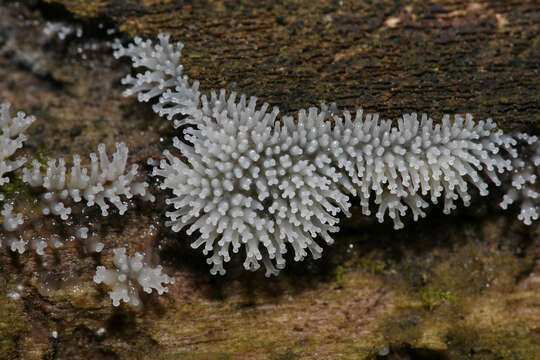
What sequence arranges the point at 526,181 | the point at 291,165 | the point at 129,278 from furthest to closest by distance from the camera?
the point at 526,181 < the point at 129,278 < the point at 291,165

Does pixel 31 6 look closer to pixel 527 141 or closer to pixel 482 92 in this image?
pixel 482 92

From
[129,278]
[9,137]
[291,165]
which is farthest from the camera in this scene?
[9,137]

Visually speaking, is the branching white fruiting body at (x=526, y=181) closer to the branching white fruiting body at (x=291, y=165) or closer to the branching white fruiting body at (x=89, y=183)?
the branching white fruiting body at (x=291, y=165)

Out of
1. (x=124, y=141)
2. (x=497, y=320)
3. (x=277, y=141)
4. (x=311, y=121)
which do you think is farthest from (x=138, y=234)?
(x=497, y=320)

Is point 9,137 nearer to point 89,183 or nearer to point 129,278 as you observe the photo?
point 89,183

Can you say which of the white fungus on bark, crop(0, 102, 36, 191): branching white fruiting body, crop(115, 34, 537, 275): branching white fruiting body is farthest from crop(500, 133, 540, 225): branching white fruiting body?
crop(0, 102, 36, 191): branching white fruiting body

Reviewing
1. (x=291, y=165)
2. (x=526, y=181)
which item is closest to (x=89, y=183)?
(x=291, y=165)

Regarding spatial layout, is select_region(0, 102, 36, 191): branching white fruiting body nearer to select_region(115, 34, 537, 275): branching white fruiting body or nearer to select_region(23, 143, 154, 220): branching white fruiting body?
select_region(23, 143, 154, 220): branching white fruiting body

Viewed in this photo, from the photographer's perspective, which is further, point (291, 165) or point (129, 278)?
point (129, 278)

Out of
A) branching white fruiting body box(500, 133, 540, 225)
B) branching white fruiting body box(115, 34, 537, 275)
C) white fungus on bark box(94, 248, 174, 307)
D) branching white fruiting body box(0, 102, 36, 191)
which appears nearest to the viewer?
branching white fruiting body box(115, 34, 537, 275)
